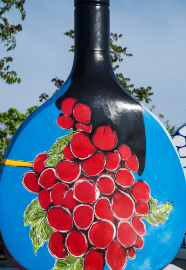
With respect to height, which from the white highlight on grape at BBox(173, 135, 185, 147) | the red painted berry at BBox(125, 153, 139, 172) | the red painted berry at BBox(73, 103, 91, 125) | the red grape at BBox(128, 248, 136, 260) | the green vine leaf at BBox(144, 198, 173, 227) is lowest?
the red grape at BBox(128, 248, 136, 260)

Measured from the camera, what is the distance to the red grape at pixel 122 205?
9.55 ft

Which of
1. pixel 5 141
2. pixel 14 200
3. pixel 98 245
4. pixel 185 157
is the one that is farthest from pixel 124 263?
pixel 5 141

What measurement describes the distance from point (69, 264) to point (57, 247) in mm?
148

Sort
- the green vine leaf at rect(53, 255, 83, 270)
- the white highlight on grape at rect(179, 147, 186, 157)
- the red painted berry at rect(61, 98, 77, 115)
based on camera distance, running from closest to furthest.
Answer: the green vine leaf at rect(53, 255, 83, 270)
the red painted berry at rect(61, 98, 77, 115)
the white highlight on grape at rect(179, 147, 186, 157)

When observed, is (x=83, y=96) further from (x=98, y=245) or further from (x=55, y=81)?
(x=55, y=81)

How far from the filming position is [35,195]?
2900 millimetres

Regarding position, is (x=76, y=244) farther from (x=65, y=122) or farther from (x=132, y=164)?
(x=65, y=122)

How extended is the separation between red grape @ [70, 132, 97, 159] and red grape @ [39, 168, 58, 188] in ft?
0.73

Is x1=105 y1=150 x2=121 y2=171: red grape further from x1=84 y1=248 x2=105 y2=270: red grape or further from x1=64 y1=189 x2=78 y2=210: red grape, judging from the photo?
x1=84 y1=248 x2=105 y2=270: red grape

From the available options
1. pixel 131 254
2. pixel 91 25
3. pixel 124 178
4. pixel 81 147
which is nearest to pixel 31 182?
pixel 81 147

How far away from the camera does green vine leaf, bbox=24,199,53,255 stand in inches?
113

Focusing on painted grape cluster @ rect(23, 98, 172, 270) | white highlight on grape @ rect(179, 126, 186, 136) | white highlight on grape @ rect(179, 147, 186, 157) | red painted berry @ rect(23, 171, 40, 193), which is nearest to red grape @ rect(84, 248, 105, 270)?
painted grape cluster @ rect(23, 98, 172, 270)

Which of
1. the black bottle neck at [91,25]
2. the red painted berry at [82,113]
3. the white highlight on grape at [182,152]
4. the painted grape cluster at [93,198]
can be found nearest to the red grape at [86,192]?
the painted grape cluster at [93,198]

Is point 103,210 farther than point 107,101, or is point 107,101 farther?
point 107,101
